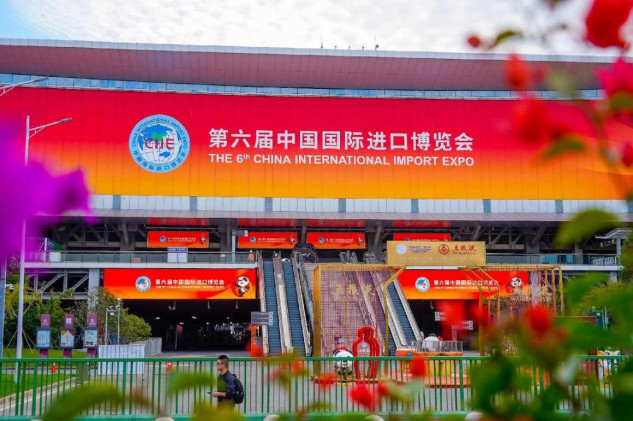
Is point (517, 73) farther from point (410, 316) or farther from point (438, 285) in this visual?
point (438, 285)

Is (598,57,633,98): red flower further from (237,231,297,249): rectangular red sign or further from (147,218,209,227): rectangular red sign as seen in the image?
(237,231,297,249): rectangular red sign

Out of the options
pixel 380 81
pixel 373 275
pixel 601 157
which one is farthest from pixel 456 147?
pixel 601 157

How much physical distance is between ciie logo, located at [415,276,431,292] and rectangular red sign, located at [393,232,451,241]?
6113 millimetres

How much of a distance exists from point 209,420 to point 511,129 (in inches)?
32.1

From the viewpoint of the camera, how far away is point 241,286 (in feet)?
138

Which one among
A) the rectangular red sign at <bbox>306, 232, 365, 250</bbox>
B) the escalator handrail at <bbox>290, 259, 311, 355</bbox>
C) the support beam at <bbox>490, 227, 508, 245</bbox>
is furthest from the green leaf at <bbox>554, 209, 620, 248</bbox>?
the support beam at <bbox>490, 227, 508, 245</bbox>

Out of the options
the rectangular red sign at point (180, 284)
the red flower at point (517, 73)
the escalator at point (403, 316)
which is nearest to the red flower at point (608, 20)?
the red flower at point (517, 73)

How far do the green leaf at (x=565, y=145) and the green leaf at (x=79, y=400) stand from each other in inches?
38.8

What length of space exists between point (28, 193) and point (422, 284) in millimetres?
43007

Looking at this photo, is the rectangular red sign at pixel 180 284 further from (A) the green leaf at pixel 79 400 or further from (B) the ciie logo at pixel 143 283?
(A) the green leaf at pixel 79 400

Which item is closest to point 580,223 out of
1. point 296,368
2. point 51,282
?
point 296,368

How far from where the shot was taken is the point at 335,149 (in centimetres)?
4859

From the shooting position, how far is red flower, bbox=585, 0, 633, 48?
1.39m

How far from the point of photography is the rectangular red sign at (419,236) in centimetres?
4975
